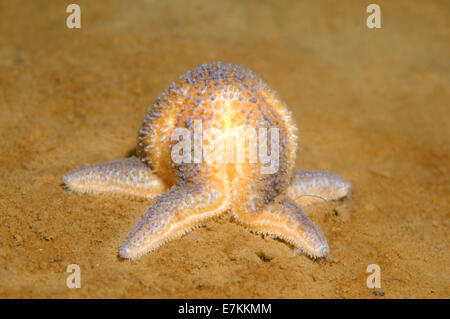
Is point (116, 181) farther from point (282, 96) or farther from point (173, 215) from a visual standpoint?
point (282, 96)

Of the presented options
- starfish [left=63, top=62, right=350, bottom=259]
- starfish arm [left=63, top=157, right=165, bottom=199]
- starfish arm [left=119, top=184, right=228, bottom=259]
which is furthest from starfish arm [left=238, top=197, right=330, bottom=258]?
starfish arm [left=63, top=157, right=165, bottom=199]

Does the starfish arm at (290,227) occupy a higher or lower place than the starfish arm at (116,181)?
lower

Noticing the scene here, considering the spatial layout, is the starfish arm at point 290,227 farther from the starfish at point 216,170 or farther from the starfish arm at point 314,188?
the starfish arm at point 314,188

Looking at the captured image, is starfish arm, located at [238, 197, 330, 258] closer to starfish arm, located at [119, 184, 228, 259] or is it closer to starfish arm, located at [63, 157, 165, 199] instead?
starfish arm, located at [119, 184, 228, 259]

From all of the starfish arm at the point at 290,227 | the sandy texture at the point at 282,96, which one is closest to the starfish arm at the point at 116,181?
the sandy texture at the point at 282,96

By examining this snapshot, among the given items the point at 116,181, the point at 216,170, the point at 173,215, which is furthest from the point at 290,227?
the point at 116,181

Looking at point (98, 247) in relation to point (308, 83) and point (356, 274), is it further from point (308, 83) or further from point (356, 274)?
point (308, 83)
